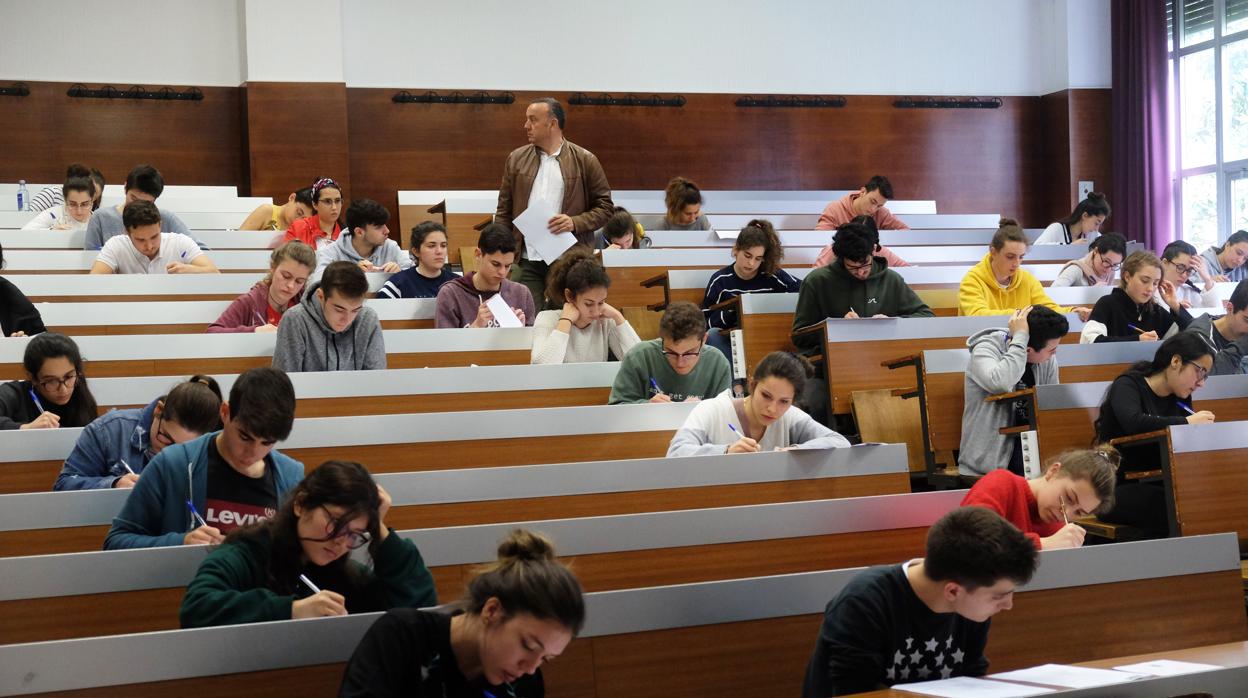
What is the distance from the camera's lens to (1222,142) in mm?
7922

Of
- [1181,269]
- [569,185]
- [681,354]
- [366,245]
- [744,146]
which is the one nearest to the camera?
[681,354]

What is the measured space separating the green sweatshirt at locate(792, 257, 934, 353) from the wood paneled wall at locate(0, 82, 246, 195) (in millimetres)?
4393

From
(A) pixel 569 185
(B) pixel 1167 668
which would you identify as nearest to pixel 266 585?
(B) pixel 1167 668

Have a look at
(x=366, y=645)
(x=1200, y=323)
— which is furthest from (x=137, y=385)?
(x=1200, y=323)

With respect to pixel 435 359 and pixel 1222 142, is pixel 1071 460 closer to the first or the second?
pixel 435 359

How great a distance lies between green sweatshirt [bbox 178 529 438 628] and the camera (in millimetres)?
1925

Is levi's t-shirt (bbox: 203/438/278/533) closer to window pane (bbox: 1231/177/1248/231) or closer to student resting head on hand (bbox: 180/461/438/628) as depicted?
student resting head on hand (bbox: 180/461/438/628)

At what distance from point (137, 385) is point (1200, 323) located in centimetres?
371

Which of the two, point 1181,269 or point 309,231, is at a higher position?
point 309,231

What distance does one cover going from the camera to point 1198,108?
8102mm

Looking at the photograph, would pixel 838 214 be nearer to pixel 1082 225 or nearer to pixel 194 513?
pixel 1082 225

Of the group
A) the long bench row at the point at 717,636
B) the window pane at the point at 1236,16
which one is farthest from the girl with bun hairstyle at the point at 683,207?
the long bench row at the point at 717,636

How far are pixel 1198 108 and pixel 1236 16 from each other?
0.61 m

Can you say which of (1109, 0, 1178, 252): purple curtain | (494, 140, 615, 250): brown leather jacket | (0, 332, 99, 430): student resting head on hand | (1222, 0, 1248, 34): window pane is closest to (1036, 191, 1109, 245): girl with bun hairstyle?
(1109, 0, 1178, 252): purple curtain
